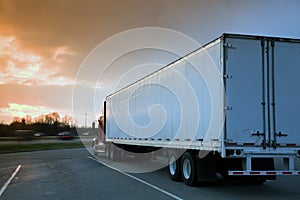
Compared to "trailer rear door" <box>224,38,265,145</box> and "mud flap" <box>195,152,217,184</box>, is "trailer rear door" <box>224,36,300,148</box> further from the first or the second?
"mud flap" <box>195,152,217,184</box>

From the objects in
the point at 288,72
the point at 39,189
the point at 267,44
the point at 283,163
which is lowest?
the point at 39,189

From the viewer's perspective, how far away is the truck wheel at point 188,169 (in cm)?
1177

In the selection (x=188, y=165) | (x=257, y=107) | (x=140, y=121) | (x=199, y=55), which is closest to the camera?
(x=257, y=107)

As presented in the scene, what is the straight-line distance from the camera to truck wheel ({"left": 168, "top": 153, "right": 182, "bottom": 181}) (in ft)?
42.8

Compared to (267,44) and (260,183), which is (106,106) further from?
(267,44)

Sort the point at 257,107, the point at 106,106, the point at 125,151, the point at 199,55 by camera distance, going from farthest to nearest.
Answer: the point at 106,106, the point at 125,151, the point at 199,55, the point at 257,107

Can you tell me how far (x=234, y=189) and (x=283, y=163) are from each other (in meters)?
1.76

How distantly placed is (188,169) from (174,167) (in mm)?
1217

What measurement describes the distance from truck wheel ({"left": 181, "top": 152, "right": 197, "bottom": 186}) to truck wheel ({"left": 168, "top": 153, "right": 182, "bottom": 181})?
1.13 ft

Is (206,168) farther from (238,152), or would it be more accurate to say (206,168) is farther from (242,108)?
(242,108)

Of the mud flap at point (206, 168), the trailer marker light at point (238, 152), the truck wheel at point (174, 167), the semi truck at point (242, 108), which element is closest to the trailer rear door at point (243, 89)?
the semi truck at point (242, 108)

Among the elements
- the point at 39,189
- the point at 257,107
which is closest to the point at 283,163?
the point at 257,107

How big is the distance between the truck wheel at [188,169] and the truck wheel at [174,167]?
34 cm

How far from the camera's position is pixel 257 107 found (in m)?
10.5
